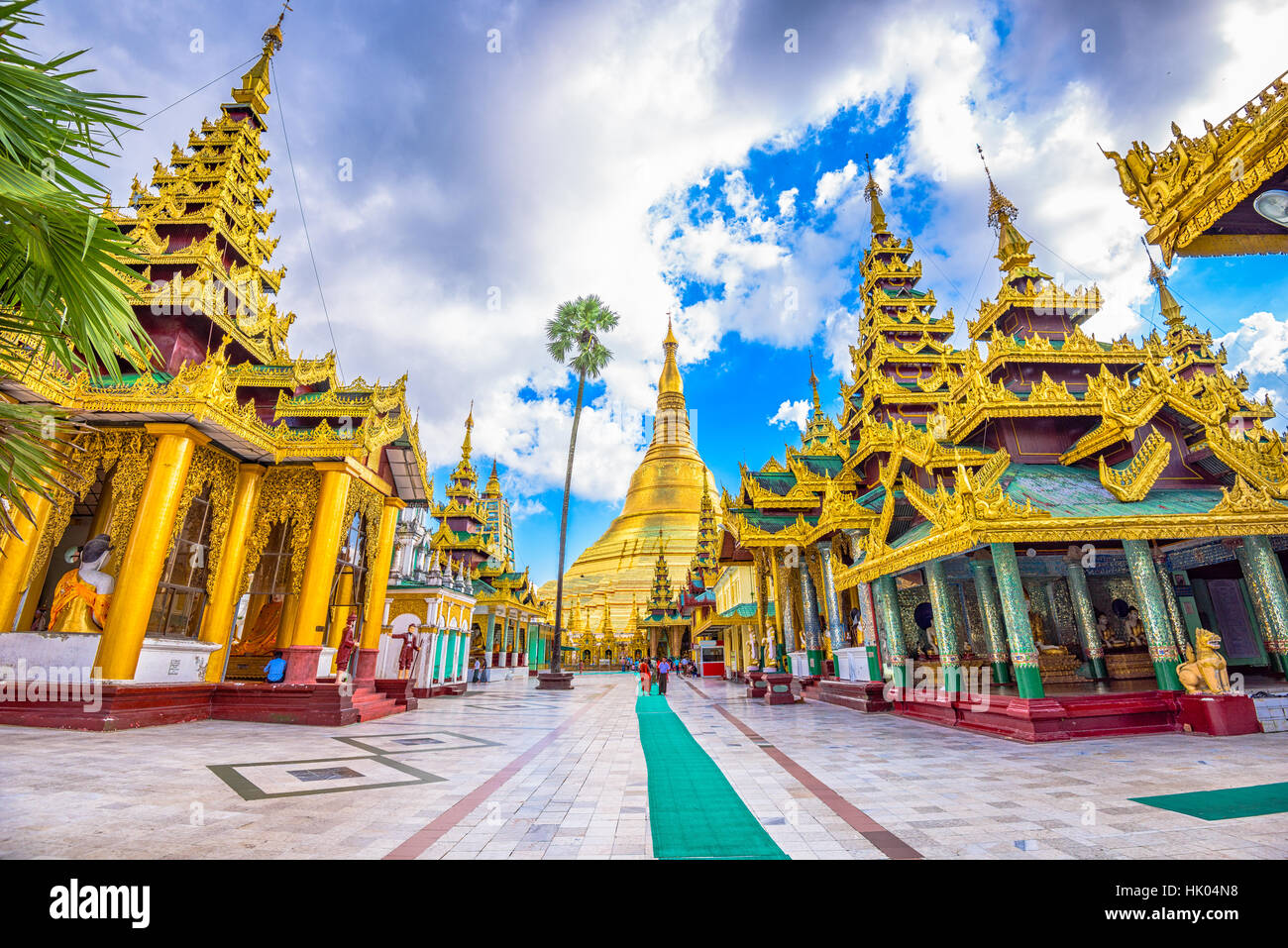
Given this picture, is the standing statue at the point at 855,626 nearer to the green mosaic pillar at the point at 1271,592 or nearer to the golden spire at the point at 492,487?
the green mosaic pillar at the point at 1271,592

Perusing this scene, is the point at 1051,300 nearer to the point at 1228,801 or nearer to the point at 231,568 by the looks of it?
the point at 1228,801

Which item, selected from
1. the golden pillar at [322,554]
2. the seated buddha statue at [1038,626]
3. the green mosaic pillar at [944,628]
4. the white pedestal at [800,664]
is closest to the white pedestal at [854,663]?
the white pedestal at [800,664]

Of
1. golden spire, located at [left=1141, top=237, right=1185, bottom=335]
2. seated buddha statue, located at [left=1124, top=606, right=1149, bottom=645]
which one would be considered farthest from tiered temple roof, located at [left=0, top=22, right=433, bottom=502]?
golden spire, located at [left=1141, top=237, right=1185, bottom=335]

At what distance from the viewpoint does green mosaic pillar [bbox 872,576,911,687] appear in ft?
42.3

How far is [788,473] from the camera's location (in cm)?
1992

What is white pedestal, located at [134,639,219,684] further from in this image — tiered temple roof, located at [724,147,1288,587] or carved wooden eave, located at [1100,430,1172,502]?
carved wooden eave, located at [1100,430,1172,502]

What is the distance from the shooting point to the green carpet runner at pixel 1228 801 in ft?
14.4

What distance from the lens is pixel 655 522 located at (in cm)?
6119

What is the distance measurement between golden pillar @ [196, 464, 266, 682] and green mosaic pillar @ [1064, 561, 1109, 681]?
1902 cm

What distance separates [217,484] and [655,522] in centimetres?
4990

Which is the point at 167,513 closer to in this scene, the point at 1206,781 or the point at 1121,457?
the point at 1206,781

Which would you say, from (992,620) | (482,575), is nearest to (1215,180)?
(992,620)

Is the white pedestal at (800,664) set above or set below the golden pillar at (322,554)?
Answer: below

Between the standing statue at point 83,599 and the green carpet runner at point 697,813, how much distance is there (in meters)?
10.2
